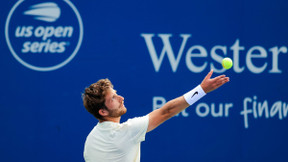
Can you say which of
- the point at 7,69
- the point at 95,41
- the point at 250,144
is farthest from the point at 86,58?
the point at 250,144

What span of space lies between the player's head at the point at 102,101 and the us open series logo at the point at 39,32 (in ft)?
5.81

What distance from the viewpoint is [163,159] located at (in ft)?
14.3

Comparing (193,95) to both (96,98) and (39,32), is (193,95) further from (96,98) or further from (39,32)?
(39,32)

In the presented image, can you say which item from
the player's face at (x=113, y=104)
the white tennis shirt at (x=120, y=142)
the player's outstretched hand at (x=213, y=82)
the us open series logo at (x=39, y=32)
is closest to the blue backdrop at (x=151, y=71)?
the us open series logo at (x=39, y=32)

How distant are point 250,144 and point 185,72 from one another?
112 centimetres

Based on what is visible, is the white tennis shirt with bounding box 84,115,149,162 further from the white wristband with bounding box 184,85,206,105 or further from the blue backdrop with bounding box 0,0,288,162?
the blue backdrop with bounding box 0,0,288,162

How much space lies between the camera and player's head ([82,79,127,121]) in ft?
8.34

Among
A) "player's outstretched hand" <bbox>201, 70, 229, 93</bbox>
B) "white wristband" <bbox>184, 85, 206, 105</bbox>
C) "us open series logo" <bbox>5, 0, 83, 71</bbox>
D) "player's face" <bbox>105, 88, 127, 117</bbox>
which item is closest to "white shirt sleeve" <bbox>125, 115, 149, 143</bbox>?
"player's face" <bbox>105, 88, 127, 117</bbox>

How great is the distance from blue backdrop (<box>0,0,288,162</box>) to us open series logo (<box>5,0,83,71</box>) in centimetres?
1

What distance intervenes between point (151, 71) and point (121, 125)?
6.17 feet

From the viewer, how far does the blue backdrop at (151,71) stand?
4.21 metres

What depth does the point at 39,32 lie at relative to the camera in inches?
166

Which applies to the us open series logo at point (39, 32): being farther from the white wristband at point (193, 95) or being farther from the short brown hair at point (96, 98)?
the white wristband at point (193, 95)

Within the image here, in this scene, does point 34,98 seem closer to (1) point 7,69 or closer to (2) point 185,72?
(1) point 7,69
